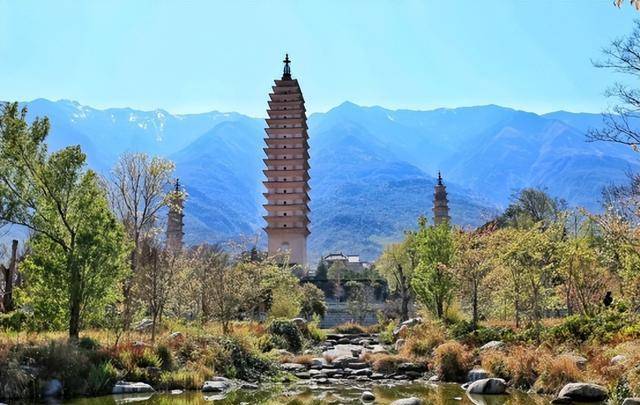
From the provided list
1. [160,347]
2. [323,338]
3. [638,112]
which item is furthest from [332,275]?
[638,112]

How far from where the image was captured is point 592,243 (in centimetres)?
2845

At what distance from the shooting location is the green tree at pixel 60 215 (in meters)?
17.7

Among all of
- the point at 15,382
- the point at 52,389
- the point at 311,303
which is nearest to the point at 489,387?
the point at 52,389

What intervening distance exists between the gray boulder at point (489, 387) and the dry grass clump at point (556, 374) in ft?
2.67

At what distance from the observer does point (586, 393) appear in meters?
14.0

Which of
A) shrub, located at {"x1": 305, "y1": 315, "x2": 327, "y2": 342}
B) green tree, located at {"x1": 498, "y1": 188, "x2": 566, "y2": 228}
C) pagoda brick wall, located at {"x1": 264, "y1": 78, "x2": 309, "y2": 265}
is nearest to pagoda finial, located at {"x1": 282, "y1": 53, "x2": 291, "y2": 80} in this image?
pagoda brick wall, located at {"x1": 264, "y1": 78, "x2": 309, "y2": 265}

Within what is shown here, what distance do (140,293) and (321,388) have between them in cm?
823

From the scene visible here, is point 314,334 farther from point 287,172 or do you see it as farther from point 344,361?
point 287,172

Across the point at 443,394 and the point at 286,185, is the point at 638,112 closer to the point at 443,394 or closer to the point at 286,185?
the point at 443,394

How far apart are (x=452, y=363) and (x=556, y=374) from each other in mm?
3775

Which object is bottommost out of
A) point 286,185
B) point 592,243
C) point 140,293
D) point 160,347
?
point 160,347

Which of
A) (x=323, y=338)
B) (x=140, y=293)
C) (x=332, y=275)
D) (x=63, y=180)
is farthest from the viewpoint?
(x=332, y=275)

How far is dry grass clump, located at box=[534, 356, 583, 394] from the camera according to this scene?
1516 centimetres

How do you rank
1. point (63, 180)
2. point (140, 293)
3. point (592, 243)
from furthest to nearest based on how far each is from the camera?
1. point (592, 243)
2. point (140, 293)
3. point (63, 180)
